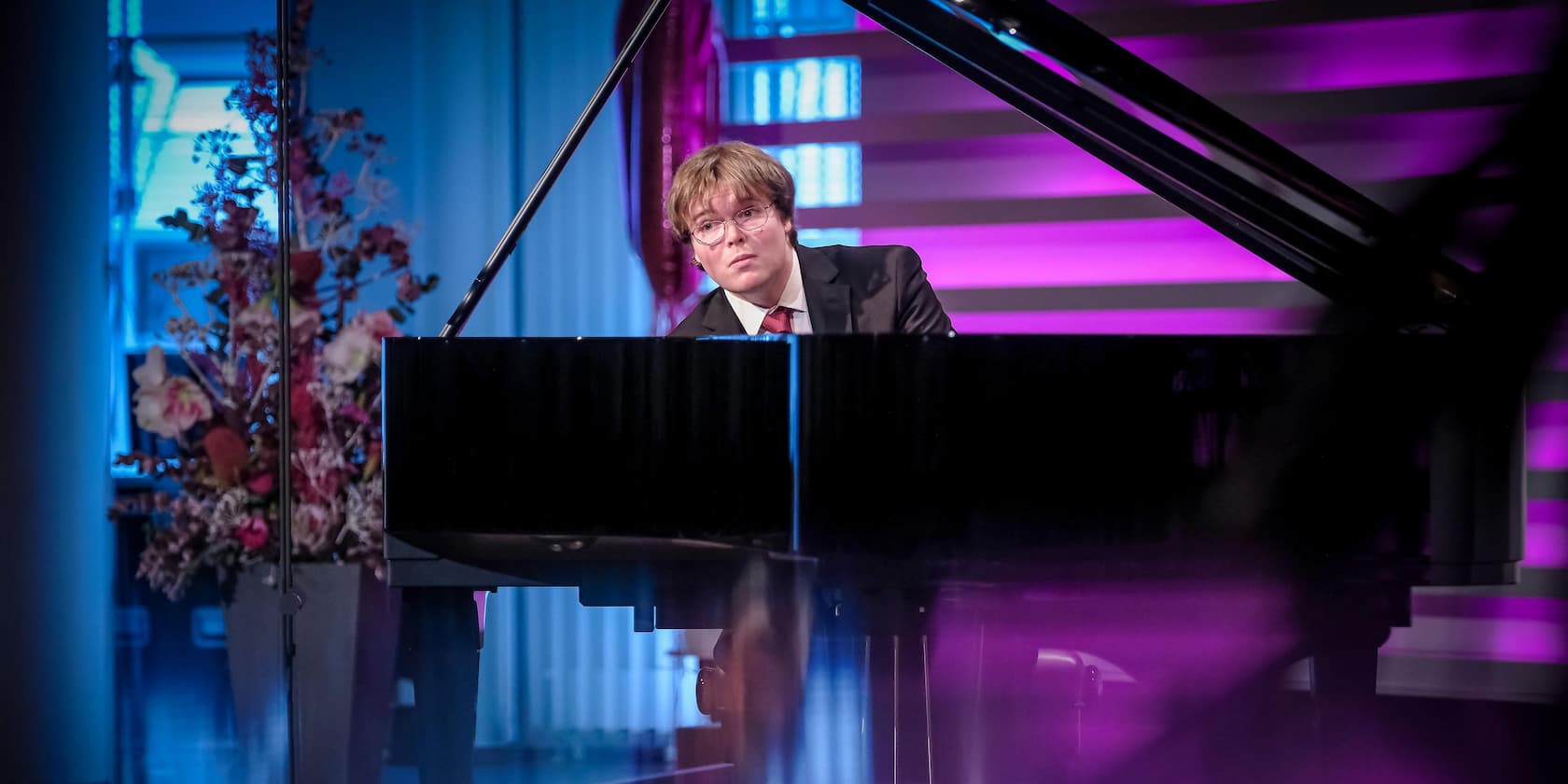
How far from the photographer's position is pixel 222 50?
339cm

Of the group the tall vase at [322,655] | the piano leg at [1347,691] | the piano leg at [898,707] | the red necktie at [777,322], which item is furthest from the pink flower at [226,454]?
the piano leg at [1347,691]

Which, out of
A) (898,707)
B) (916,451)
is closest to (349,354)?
(898,707)

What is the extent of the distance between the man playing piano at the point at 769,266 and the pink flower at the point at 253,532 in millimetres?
865

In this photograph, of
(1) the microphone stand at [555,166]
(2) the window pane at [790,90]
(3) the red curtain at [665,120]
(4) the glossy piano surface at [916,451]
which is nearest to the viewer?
(4) the glossy piano surface at [916,451]

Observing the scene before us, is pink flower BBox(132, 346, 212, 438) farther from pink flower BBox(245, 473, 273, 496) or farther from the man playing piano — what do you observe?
the man playing piano

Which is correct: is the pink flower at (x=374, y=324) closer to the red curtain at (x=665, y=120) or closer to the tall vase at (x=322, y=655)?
the tall vase at (x=322, y=655)

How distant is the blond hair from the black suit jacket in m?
0.14

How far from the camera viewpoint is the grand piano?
1.42m

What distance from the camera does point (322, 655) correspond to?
2.42m

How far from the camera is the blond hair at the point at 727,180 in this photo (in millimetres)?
1967

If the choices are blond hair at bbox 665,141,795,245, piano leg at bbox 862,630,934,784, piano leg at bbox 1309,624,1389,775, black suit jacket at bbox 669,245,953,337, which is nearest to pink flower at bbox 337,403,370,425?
black suit jacket at bbox 669,245,953,337

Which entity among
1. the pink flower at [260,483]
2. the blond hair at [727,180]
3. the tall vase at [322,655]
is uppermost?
the blond hair at [727,180]

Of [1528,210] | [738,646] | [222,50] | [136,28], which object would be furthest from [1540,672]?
[136,28]

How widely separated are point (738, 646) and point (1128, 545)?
52 cm
